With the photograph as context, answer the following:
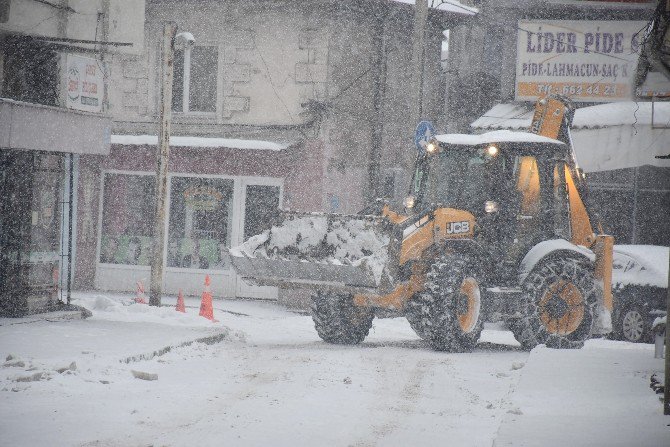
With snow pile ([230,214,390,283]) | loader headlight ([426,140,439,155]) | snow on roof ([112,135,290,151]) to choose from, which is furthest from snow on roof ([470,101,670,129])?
snow pile ([230,214,390,283])

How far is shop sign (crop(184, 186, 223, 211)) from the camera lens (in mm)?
25281

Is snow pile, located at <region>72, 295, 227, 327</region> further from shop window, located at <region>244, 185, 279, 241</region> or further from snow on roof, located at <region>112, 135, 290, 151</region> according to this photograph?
shop window, located at <region>244, 185, 279, 241</region>

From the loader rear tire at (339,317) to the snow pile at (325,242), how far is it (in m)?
1.00

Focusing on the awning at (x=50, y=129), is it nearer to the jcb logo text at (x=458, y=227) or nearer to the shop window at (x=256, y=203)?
the jcb logo text at (x=458, y=227)

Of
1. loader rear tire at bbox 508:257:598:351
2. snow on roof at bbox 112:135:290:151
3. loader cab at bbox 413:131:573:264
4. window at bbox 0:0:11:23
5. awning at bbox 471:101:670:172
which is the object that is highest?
window at bbox 0:0:11:23

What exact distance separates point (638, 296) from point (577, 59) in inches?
328

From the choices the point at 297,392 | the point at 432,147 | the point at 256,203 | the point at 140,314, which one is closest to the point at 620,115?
the point at 432,147

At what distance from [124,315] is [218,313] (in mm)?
Result: 4143

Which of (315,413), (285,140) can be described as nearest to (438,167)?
(315,413)

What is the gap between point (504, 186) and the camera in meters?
15.6

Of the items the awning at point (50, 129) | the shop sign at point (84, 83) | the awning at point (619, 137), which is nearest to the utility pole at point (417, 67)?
the awning at point (619, 137)

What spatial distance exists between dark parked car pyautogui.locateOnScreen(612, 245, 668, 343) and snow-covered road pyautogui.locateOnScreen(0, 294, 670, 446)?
3.40 m

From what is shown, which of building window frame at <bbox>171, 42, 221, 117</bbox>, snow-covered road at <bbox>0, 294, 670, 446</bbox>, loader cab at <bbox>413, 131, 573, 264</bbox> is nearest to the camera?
snow-covered road at <bbox>0, 294, 670, 446</bbox>

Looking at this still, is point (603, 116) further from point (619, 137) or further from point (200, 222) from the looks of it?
point (200, 222)
